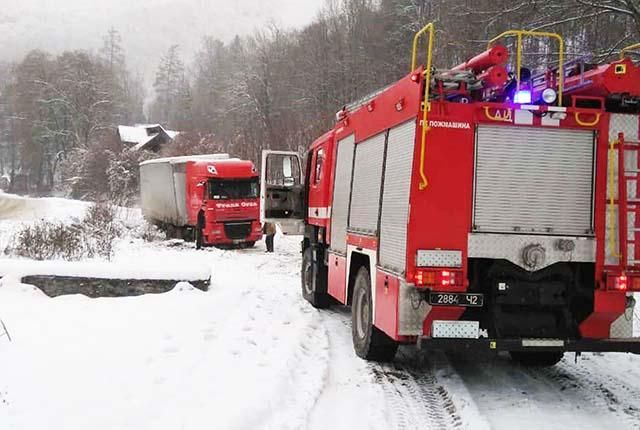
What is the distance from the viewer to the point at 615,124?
20.3 ft

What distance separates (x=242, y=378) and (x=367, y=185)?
Result: 2.72 meters

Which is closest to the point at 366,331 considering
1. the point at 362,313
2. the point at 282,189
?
the point at 362,313

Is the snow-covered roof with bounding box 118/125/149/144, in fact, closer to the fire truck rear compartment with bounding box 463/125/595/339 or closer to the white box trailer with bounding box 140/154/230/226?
the white box trailer with bounding box 140/154/230/226

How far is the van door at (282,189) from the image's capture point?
41.1 ft

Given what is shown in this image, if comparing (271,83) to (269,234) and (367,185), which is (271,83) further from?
(367,185)

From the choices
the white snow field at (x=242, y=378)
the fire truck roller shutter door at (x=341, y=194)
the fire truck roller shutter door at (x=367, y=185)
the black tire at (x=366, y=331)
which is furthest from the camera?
the fire truck roller shutter door at (x=341, y=194)

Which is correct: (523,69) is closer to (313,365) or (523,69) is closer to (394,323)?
(394,323)

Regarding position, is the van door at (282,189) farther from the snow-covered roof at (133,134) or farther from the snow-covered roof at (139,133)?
the snow-covered roof at (133,134)

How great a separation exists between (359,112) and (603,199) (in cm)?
340

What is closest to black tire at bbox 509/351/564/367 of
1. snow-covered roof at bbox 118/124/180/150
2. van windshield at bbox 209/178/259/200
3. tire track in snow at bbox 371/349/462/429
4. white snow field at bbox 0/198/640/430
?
white snow field at bbox 0/198/640/430

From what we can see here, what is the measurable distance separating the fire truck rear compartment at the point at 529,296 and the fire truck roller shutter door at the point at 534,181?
390 millimetres

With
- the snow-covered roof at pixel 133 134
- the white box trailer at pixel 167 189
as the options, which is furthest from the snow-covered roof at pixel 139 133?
the white box trailer at pixel 167 189

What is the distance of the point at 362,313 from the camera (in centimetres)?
792

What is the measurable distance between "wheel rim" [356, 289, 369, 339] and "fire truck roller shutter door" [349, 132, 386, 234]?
32.0 inches
